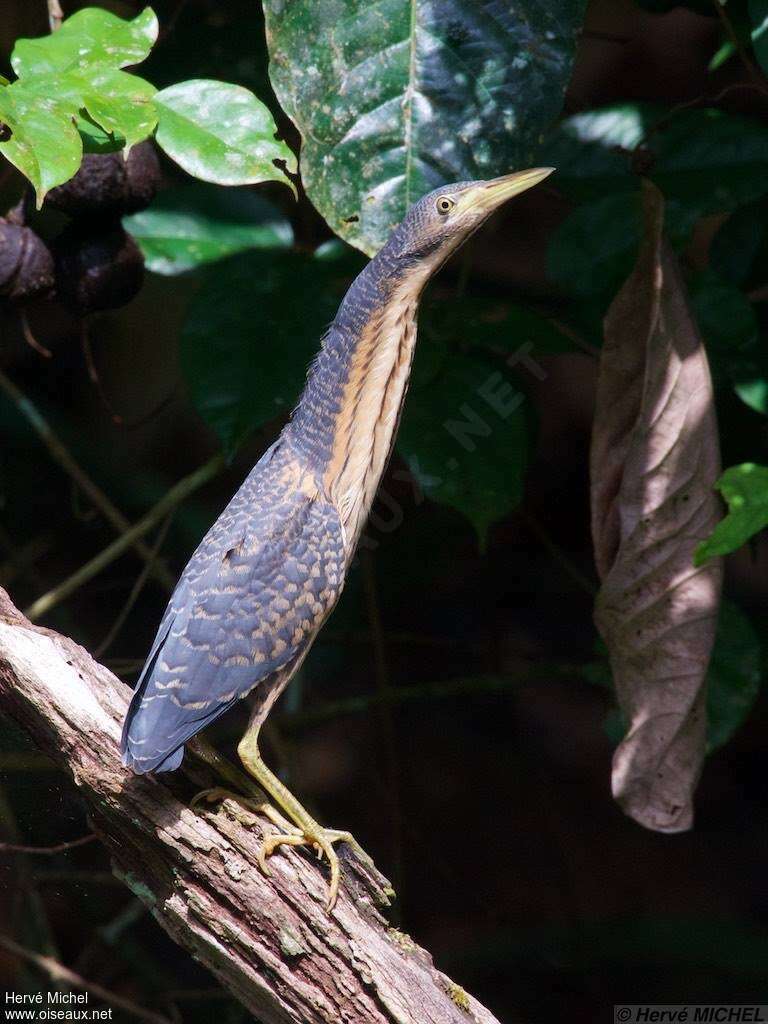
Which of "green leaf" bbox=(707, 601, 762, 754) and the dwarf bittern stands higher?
the dwarf bittern

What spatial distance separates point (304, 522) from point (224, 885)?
653mm

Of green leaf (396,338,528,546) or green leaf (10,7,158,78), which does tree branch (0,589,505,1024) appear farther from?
green leaf (10,7,158,78)

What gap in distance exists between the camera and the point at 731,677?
241 cm

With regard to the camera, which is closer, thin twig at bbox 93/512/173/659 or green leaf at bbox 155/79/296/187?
green leaf at bbox 155/79/296/187

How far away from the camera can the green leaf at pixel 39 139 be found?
1.68 meters

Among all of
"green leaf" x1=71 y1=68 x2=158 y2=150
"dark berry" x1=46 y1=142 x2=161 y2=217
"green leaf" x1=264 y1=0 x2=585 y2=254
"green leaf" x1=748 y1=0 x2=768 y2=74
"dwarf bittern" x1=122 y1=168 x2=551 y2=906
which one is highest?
"green leaf" x1=71 y1=68 x2=158 y2=150

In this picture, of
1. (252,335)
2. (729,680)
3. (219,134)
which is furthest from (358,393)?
(729,680)

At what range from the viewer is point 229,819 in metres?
1.87

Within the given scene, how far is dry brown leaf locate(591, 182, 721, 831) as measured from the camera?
2145 millimetres

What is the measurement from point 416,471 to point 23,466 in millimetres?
2046

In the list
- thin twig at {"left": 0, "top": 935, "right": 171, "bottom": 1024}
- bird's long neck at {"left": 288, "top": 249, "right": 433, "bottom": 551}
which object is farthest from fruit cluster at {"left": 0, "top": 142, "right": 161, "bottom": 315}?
thin twig at {"left": 0, "top": 935, "right": 171, "bottom": 1024}

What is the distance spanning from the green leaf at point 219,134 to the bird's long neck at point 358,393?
0.90 ft

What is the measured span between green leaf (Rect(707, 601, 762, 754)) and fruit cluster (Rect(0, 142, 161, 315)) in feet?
4.74

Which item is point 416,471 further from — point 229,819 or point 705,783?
point 705,783
